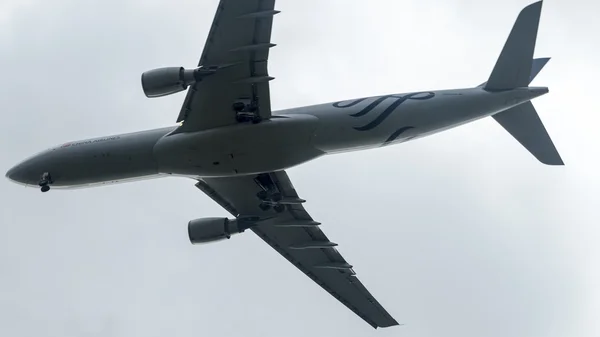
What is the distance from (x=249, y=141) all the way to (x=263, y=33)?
4.28 metres

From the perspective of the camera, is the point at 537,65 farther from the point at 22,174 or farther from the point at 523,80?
the point at 22,174

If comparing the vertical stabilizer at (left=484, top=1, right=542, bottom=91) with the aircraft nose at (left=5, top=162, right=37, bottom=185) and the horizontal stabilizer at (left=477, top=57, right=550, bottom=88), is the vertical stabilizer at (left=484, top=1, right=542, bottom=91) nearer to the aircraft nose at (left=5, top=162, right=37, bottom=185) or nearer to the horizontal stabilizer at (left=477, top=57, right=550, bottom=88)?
the horizontal stabilizer at (left=477, top=57, right=550, bottom=88)

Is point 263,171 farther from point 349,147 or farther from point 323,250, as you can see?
point 323,250

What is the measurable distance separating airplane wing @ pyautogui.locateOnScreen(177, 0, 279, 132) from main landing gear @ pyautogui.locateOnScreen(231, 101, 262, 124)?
15 cm

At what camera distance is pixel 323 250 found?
135 feet

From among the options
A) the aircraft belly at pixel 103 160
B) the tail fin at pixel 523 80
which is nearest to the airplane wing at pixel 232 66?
the aircraft belly at pixel 103 160

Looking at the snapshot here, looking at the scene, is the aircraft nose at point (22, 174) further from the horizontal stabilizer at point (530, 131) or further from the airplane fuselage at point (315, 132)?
the horizontal stabilizer at point (530, 131)

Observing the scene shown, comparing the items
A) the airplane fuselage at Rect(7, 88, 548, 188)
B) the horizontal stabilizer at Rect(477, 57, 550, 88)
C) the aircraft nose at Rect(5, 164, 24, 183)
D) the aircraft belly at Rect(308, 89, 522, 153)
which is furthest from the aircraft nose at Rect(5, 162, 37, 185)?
the horizontal stabilizer at Rect(477, 57, 550, 88)

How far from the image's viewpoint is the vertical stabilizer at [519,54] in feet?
114

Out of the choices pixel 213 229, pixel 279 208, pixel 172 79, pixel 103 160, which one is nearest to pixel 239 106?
pixel 172 79

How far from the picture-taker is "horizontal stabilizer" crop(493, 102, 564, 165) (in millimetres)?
35250

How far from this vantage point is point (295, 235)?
1618 inches

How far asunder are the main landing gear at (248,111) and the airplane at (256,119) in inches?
1.4

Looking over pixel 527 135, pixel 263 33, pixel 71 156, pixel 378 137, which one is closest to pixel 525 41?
pixel 527 135
